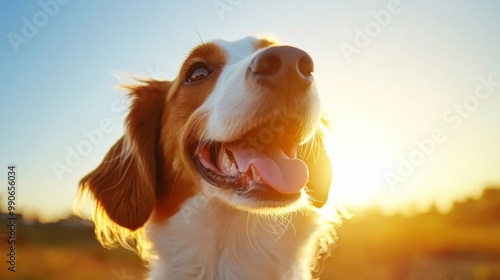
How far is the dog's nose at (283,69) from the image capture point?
283cm

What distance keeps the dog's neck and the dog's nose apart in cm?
95

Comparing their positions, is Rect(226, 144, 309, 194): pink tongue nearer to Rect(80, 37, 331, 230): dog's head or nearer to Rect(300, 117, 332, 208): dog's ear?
Rect(80, 37, 331, 230): dog's head

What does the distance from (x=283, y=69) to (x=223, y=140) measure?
2.19 ft

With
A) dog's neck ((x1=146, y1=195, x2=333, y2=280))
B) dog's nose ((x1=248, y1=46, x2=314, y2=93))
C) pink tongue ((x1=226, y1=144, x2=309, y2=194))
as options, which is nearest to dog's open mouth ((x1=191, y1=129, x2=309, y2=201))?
pink tongue ((x1=226, y1=144, x2=309, y2=194))

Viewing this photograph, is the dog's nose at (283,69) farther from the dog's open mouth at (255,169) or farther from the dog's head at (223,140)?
the dog's open mouth at (255,169)

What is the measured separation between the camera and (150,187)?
380cm

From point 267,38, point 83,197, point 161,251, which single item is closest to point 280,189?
point 161,251

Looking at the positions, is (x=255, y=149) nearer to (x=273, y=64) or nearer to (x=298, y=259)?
(x=273, y=64)

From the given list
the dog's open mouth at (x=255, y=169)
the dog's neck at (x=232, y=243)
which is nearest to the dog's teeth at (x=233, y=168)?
the dog's open mouth at (x=255, y=169)

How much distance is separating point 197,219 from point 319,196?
0.91m

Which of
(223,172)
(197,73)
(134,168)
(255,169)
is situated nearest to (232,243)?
(223,172)

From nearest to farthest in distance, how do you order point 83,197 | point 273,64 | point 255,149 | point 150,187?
point 273,64, point 255,149, point 150,187, point 83,197

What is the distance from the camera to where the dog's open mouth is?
311 cm

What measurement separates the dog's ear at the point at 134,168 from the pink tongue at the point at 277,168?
91 centimetres
